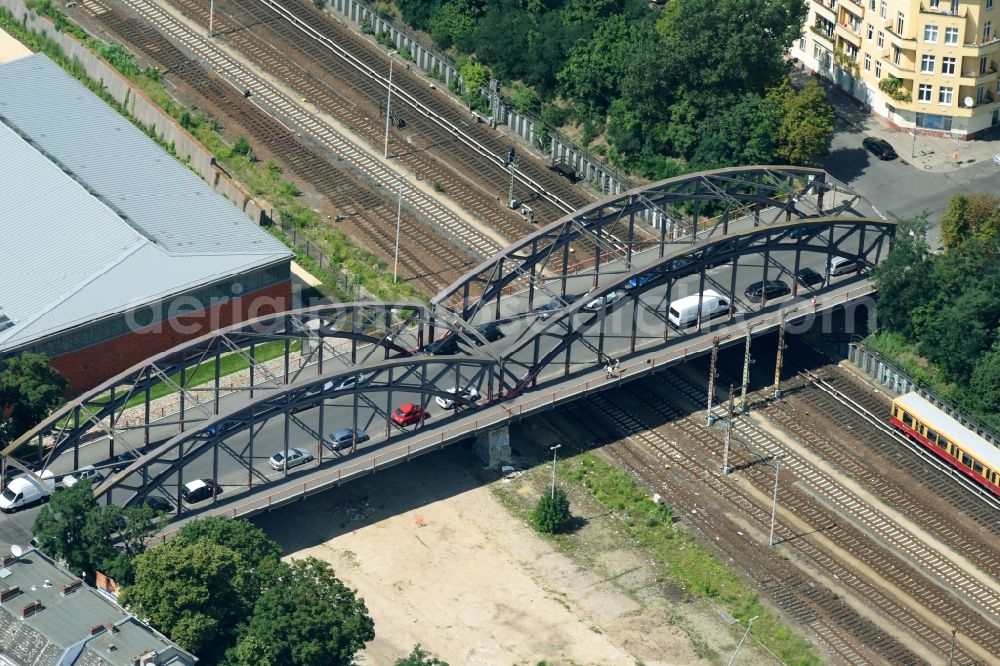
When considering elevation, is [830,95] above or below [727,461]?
above

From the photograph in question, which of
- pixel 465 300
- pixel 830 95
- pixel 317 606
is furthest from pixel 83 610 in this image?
pixel 830 95

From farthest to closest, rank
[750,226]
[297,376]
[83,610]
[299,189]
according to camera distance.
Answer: [299,189], [750,226], [297,376], [83,610]

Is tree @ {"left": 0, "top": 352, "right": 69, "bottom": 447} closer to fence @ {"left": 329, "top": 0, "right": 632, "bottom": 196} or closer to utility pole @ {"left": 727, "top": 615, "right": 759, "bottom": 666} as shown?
utility pole @ {"left": 727, "top": 615, "right": 759, "bottom": 666}

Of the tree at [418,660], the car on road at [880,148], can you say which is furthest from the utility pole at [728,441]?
the car on road at [880,148]

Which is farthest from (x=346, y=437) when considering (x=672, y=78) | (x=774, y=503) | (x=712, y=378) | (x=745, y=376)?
(x=672, y=78)

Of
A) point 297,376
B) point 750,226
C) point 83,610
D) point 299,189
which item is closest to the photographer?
point 83,610

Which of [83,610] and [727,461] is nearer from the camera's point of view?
[83,610]

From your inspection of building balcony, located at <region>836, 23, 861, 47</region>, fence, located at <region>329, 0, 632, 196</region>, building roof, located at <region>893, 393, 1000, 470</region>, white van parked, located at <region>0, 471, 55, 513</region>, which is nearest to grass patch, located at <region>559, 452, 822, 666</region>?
building roof, located at <region>893, 393, 1000, 470</region>

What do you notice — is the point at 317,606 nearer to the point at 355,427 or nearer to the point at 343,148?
the point at 355,427
